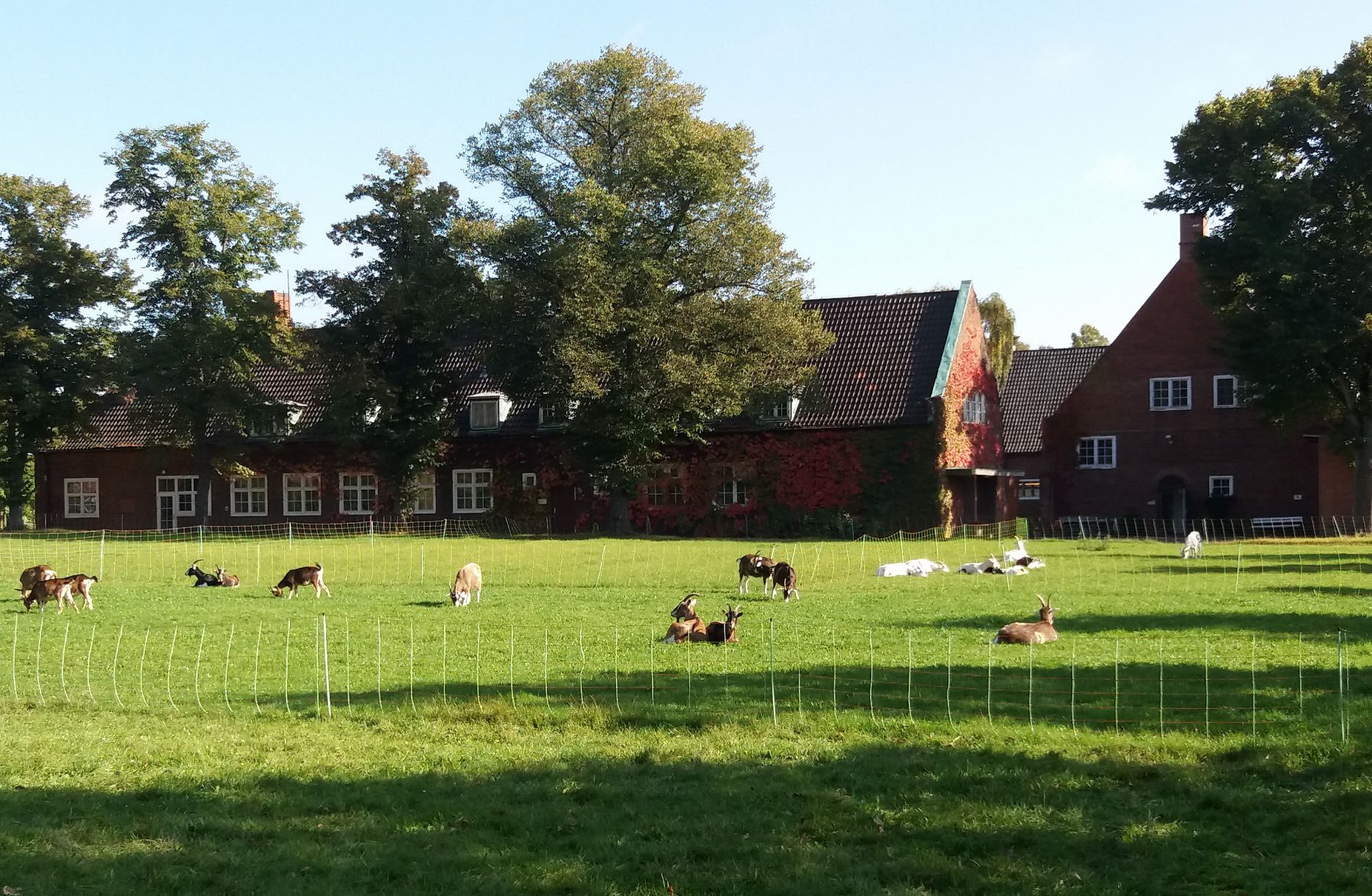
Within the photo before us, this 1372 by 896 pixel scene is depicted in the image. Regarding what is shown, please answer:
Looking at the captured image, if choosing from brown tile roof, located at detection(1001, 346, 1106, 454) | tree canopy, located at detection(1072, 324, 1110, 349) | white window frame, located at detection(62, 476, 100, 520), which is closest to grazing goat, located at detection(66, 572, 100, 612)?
white window frame, located at detection(62, 476, 100, 520)

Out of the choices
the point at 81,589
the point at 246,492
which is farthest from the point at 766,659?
the point at 246,492

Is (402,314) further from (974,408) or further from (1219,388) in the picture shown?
(1219,388)

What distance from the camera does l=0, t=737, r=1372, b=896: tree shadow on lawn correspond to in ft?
25.2

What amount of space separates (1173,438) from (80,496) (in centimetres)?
4667

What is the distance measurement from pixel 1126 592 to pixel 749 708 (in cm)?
1300

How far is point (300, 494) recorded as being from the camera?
57188mm

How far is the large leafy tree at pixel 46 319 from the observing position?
53.1m

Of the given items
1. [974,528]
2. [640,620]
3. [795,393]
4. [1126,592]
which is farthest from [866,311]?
[640,620]

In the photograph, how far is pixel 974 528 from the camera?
48719 millimetres

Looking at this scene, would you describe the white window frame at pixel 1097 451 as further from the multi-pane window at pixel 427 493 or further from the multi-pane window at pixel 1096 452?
the multi-pane window at pixel 427 493

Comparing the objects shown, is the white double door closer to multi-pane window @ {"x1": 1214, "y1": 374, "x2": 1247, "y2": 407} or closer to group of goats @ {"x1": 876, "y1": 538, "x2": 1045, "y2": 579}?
group of goats @ {"x1": 876, "y1": 538, "x2": 1045, "y2": 579}

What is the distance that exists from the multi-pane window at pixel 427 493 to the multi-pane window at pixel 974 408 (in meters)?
21.4

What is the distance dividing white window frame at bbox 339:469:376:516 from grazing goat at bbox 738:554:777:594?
34.8m

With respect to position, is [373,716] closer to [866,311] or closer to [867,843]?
[867,843]
